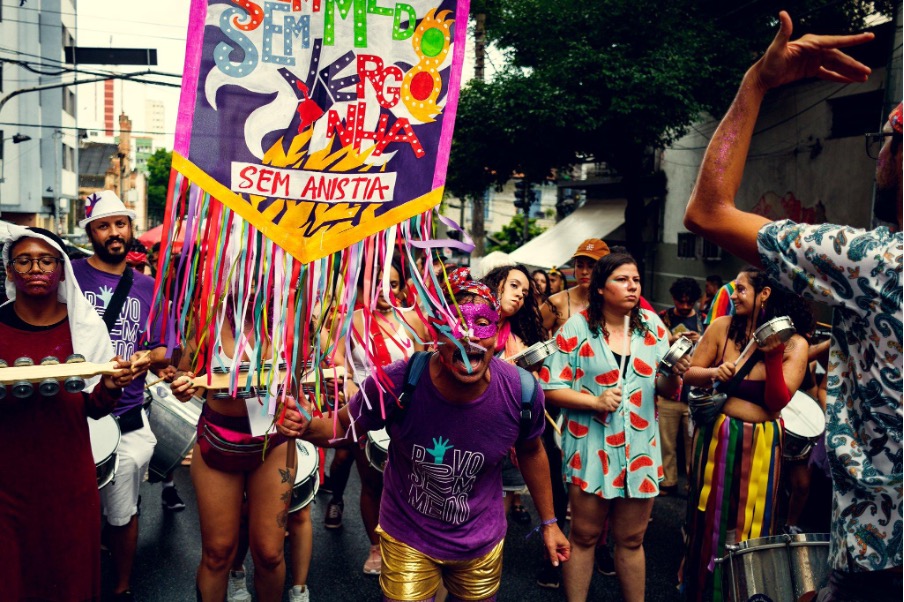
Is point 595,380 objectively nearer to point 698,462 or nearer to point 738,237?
point 698,462

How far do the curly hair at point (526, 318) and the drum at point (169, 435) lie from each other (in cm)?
208

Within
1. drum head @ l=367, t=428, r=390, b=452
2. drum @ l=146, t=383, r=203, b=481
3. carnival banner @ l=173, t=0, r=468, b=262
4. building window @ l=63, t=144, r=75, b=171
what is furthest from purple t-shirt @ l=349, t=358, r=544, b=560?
building window @ l=63, t=144, r=75, b=171

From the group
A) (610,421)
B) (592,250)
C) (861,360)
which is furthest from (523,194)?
(861,360)

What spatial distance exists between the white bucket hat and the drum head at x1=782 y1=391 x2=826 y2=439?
412 centimetres

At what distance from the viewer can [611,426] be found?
420 cm

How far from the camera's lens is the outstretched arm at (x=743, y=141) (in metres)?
1.88

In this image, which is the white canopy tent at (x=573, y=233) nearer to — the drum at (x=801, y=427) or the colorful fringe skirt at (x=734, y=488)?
the drum at (x=801, y=427)

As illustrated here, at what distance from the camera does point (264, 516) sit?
3.79m

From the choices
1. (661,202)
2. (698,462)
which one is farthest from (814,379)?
(661,202)

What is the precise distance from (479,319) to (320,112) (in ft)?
3.13

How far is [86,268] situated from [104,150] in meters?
71.8

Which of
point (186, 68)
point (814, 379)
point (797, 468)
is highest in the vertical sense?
point (186, 68)

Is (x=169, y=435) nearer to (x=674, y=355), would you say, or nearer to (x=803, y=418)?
(x=674, y=355)

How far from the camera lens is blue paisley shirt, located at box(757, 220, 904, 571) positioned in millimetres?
1739
